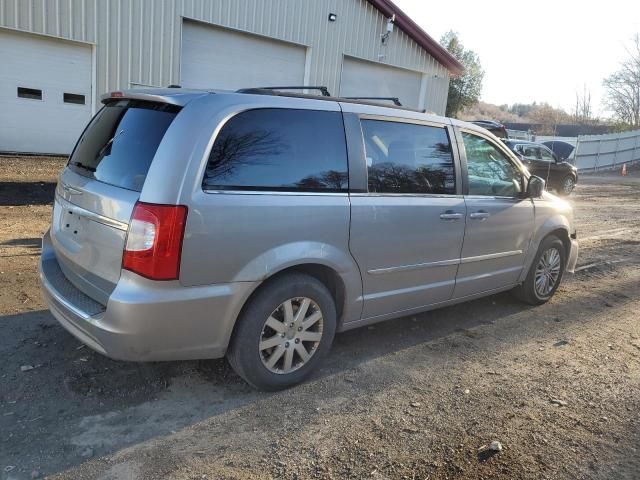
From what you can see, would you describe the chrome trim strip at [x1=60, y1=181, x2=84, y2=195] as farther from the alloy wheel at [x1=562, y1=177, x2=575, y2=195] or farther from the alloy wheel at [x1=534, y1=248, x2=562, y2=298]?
the alloy wheel at [x1=562, y1=177, x2=575, y2=195]

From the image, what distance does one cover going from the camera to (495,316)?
5.12m

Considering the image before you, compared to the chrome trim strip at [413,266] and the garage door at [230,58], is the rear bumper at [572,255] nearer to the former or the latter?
the chrome trim strip at [413,266]

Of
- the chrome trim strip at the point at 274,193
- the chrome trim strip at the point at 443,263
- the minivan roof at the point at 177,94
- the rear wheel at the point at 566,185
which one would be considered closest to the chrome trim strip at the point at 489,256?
the chrome trim strip at the point at 443,263

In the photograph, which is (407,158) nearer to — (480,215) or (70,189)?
(480,215)

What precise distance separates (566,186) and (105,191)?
55.6ft

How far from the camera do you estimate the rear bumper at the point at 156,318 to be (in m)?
2.84

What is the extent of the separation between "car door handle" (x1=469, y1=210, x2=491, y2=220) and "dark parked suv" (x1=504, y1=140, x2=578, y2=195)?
496 inches

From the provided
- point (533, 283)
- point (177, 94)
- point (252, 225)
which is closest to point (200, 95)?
point (177, 94)

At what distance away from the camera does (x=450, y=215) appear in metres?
4.18

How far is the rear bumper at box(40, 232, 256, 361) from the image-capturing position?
2.84 meters

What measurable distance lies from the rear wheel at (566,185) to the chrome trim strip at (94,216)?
1650cm

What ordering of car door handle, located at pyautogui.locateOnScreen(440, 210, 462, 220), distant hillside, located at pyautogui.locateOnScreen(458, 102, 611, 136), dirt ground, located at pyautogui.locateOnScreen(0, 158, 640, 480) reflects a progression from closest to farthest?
dirt ground, located at pyautogui.locateOnScreen(0, 158, 640, 480) → car door handle, located at pyautogui.locateOnScreen(440, 210, 462, 220) → distant hillside, located at pyautogui.locateOnScreen(458, 102, 611, 136)

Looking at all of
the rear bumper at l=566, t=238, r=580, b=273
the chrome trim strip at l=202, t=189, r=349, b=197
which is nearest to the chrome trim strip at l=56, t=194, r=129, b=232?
the chrome trim strip at l=202, t=189, r=349, b=197

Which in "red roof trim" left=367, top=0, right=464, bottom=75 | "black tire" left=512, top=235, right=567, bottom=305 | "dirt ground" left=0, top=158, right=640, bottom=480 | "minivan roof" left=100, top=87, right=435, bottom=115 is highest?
"red roof trim" left=367, top=0, right=464, bottom=75
